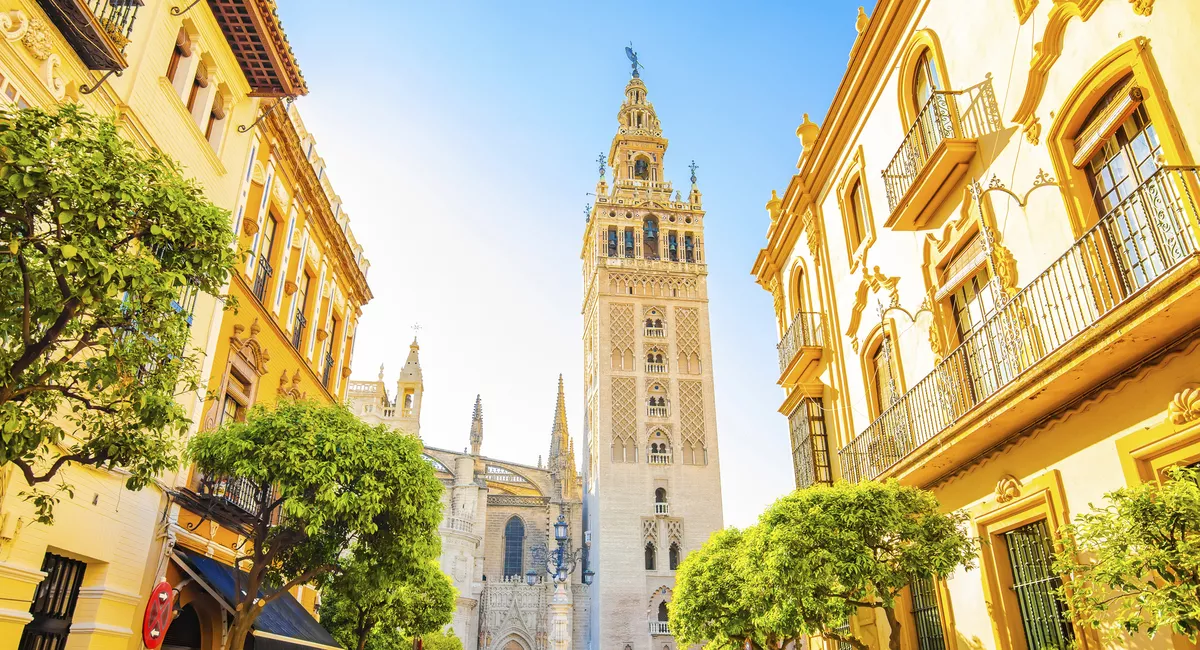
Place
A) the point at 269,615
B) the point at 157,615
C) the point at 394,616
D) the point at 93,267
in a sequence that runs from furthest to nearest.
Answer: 1. the point at 394,616
2. the point at 269,615
3. the point at 157,615
4. the point at 93,267

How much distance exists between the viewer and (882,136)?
1188 cm

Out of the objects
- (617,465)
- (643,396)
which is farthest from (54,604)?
(643,396)

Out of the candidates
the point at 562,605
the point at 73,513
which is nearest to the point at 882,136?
the point at 73,513

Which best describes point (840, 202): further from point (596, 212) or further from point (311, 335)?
point (596, 212)

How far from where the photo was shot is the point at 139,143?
9891mm

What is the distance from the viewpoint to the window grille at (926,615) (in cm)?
1003

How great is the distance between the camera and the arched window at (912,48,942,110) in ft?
33.7

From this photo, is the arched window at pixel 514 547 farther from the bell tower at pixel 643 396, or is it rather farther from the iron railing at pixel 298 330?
the iron railing at pixel 298 330

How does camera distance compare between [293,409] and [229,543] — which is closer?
[293,409]

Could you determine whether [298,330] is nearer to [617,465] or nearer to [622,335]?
[617,465]

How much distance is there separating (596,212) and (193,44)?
3967 centimetres

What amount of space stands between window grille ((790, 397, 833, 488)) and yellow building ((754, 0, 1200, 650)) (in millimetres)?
911

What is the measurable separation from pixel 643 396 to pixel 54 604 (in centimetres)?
3731

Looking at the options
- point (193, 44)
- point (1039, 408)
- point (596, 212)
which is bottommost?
point (1039, 408)
